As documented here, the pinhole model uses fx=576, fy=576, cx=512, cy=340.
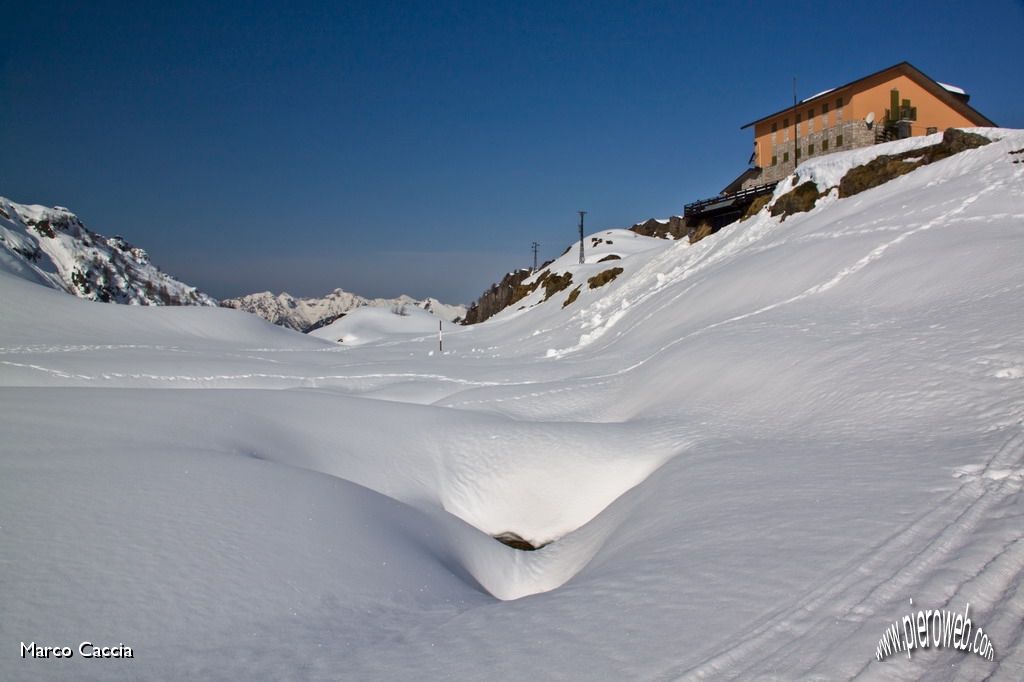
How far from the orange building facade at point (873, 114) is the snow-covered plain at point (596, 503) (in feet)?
68.0

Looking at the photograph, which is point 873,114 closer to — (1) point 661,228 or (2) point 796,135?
(2) point 796,135

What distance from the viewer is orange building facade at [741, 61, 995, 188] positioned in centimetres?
3400

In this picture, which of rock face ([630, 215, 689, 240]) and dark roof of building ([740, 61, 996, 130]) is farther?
rock face ([630, 215, 689, 240])

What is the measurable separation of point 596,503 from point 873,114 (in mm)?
35546

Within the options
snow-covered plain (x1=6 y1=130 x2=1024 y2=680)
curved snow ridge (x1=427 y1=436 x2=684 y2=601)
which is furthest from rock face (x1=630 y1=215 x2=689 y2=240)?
curved snow ridge (x1=427 y1=436 x2=684 y2=601)

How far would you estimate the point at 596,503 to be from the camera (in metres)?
9.19

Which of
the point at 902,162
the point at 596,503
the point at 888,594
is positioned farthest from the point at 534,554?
the point at 902,162

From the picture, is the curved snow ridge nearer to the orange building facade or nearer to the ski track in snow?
the ski track in snow

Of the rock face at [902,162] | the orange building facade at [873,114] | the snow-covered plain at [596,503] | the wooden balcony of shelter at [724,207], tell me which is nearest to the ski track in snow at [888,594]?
the snow-covered plain at [596,503]

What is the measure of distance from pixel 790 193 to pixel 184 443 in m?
25.2

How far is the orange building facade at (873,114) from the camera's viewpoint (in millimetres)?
34000

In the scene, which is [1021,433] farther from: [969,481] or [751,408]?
[751,408]

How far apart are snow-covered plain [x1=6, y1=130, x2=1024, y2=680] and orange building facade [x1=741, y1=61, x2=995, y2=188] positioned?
68.0 feet

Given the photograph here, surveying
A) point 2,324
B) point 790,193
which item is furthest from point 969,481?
point 2,324
